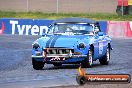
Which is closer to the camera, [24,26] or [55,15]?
[24,26]

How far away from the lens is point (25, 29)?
140 feet

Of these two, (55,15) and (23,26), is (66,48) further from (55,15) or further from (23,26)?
(55,15)

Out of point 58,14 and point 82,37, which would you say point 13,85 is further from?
point 58,14

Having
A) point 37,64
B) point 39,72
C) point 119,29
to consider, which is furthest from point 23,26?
point 39,72

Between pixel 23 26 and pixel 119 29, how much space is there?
6.91 m

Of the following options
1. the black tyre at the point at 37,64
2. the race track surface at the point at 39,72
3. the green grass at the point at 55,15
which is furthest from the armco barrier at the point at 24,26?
the black tyre at the point at 37,64

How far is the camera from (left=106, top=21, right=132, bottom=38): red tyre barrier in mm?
39688

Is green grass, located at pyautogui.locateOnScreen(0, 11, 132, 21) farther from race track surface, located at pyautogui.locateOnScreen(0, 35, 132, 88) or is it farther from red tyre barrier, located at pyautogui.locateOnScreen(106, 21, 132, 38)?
race track surface, located at pyautogui.locateOnScreen(0, 35, 132, 88)

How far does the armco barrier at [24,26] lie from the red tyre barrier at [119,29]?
167 inches

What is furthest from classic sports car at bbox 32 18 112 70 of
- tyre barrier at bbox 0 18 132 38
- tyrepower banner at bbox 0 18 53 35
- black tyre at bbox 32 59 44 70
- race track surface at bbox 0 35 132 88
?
tyrepower banner at bbox 0 18 53 35

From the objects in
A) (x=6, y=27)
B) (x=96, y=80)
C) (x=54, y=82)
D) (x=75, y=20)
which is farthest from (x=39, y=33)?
(x=96, y=80)

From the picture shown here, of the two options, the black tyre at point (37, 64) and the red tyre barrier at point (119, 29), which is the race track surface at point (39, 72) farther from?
the red tyre barrier at point (119, 29)

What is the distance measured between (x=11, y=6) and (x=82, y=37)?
1462 inches

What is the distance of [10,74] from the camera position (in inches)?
627
